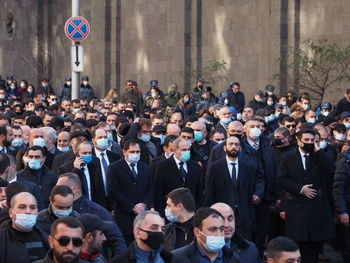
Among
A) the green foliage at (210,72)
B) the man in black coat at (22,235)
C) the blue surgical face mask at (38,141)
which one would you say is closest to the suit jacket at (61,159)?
the blue surgical face mask at (38,141)

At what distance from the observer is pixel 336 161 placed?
14.7 m

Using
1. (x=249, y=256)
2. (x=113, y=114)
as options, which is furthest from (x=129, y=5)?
(x=249, y=256)

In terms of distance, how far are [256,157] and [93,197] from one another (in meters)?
2.65

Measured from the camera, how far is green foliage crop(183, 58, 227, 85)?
3028cm

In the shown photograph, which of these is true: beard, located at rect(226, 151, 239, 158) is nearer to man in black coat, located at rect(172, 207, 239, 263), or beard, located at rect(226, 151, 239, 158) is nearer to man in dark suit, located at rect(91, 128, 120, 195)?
man in dark suit, located at rect(91, 128, 120, 195)

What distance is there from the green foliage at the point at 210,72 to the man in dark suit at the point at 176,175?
1578 centimetres

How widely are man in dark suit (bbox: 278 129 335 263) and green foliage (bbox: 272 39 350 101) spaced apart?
1229 centimetres

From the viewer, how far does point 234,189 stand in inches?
537

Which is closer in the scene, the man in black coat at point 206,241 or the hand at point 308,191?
the man in black coat at point 206,241

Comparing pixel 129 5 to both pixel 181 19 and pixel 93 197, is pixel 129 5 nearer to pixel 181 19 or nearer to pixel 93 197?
pixel 181 19

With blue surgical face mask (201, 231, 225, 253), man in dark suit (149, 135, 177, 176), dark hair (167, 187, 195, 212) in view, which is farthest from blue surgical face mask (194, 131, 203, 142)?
blue surgical face mask (201, 231, 225, 253)

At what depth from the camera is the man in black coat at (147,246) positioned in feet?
29.4

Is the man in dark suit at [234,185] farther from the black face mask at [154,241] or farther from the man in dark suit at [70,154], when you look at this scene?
the black face mask at [154,241]

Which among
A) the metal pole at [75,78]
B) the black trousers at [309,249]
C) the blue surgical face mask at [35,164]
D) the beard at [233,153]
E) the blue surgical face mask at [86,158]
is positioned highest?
the metal pole at [75,78]
